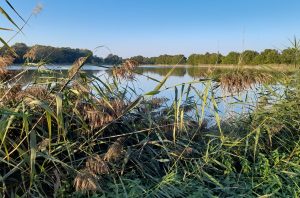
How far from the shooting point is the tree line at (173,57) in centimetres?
304

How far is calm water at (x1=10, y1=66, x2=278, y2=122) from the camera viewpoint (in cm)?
296

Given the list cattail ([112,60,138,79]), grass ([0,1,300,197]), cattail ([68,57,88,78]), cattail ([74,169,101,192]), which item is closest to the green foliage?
grass ([0,1,300,197])

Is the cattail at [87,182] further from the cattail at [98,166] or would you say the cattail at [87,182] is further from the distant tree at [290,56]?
the distant tree at [290,56]

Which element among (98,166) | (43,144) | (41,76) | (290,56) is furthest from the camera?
(290,56)

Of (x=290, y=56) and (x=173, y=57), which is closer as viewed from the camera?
(x=173, y=57)

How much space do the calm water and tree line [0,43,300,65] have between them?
9cm

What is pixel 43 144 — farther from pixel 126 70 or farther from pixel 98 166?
pixel 126 70

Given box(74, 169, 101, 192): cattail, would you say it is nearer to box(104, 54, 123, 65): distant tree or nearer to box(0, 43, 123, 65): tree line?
box(0, 43, 123, 65): tree line

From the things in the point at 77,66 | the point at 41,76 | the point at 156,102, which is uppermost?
the point at 77,66

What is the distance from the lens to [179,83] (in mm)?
2766

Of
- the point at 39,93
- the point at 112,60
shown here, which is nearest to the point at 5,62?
the point at 39,93

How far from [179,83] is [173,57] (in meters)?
1.43

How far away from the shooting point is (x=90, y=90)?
9.88 ft

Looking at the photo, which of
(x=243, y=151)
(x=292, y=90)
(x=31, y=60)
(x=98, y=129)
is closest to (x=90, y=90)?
(x=98, y=129)
